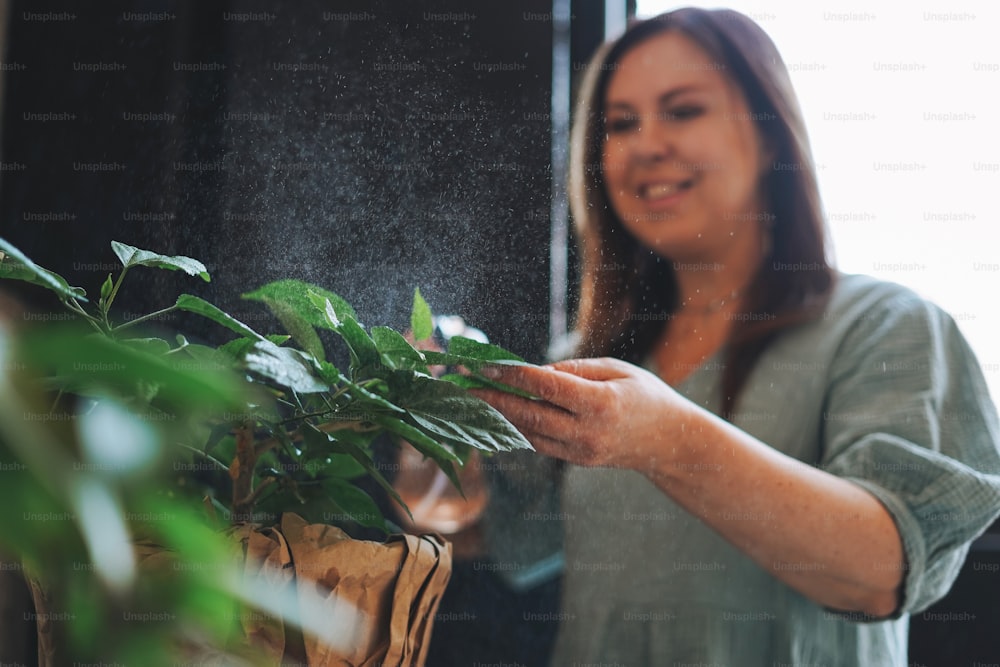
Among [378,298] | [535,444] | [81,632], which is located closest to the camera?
[81,632]

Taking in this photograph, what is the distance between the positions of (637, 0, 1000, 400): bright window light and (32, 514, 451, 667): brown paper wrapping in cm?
69

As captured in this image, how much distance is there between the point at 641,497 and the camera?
970mm

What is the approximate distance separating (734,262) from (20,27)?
3.23 feet

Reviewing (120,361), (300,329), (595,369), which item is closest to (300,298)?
(300,329)

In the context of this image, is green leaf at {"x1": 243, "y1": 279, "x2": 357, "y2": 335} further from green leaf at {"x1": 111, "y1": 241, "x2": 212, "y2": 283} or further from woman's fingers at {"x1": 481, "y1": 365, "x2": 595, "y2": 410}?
woman's fingers at {"x1": 481, "y1": 365, "x2": 595, "y2": 410}

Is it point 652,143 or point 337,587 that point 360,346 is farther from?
A: point 652,143

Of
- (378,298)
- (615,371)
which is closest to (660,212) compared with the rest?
(615,371)

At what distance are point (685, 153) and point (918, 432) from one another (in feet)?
1.39

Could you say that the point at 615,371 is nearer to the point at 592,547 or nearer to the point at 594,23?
the point at 592,547

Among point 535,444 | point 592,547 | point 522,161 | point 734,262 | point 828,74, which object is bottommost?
point 592,547

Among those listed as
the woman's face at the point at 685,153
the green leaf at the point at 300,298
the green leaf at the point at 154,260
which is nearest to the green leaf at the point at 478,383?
the green leaf at the point at 300,298

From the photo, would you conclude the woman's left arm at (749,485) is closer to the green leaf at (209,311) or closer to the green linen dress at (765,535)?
the green linen dress at (765,535)

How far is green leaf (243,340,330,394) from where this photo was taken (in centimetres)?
53

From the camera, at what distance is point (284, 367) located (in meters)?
0.56
